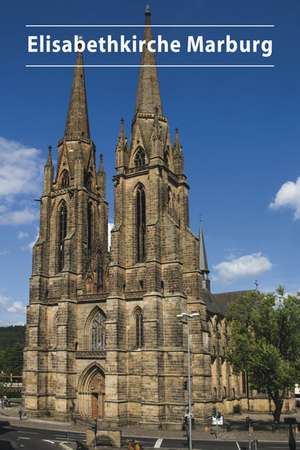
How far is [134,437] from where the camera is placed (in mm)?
36188

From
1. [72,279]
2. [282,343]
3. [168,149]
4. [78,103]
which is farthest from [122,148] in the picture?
[282,343]

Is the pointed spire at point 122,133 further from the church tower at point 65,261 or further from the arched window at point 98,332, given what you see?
the arched window at point 98,332

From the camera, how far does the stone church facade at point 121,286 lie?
137 ft

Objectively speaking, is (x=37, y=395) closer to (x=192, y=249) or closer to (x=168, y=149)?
(x=192, y=249)

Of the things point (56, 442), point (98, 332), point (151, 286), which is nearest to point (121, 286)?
point (151, 286)

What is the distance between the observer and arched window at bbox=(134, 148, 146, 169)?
48975 millimetres

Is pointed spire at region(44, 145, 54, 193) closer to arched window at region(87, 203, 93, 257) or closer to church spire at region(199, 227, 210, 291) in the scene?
arched window at region(87, 203, 93, 257)

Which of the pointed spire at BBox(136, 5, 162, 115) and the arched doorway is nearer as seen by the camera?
the arched doorway

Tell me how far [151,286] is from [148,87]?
72.8 feet

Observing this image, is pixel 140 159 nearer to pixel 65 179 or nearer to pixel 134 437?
pixel 65 179

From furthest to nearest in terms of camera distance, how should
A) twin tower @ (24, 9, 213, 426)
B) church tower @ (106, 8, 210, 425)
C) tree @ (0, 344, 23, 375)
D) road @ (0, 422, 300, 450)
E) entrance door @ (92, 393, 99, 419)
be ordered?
tree @ (0, 344, 23, 375), entrance door @ (92, 393, 99, 419), twin tower @ (24, 9, 213, 426), church tower @ (106, 8, 210, 425), road @ (0, 422, 300, 450)

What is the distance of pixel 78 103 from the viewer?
56156 mm

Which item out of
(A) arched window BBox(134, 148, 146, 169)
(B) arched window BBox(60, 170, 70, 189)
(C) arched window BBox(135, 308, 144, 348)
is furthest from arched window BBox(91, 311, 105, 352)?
(A) arched window BBox(134, 148, 146, 169)

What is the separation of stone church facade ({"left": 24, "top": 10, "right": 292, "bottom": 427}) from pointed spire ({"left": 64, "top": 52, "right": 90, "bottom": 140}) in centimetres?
14
